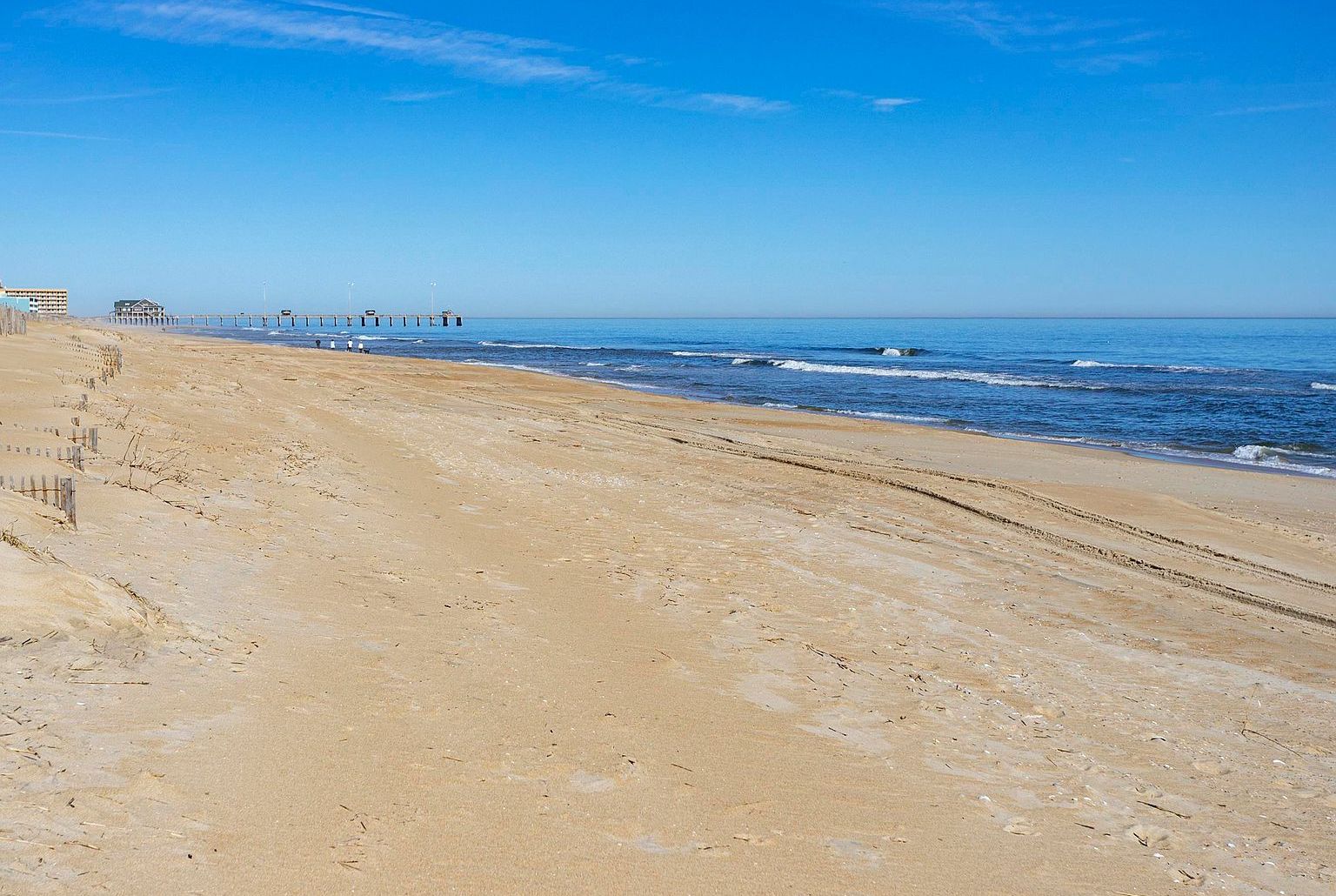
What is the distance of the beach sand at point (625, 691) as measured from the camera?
3588 millimetres

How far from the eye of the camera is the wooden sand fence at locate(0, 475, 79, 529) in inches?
258

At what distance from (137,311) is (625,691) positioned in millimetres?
140374

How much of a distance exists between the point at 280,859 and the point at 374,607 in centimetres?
324

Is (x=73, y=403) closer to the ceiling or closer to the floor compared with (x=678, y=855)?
closer to the ceiling

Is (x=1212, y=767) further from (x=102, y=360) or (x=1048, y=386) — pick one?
(x=1048, y=386)

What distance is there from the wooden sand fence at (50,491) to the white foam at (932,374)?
36138 mm

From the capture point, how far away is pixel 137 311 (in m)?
123

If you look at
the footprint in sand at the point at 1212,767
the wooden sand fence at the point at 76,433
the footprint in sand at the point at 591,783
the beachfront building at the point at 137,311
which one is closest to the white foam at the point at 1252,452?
the footprint in sand at the point at 1212,767

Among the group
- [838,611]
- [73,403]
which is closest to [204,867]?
[838,611]

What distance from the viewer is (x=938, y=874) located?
12.4 ft

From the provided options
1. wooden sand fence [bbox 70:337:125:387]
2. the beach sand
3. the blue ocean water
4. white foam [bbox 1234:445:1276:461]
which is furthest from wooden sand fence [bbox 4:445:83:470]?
white foam [bbox 1234:445:1276:461]

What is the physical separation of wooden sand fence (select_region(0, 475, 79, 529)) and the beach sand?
19 cm

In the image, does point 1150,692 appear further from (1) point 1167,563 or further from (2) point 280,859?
(2) point 280,859

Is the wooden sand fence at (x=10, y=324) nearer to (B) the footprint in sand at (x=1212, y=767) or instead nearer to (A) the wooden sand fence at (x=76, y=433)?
(A) the wooden sand fence at (x=76, y=433)
